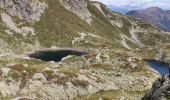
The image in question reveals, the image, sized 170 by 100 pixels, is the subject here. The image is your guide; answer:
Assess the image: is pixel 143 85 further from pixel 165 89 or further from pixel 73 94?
pixel 165 89

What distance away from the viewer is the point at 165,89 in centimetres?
4391

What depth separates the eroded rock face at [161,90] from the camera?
143 ft

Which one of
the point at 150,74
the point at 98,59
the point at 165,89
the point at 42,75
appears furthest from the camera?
the point at 98,59

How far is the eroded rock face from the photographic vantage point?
43469 millimetres

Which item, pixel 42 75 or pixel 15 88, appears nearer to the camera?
pixel 15 88

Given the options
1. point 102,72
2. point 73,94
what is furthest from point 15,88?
point 102,72

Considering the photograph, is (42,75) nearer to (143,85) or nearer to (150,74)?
(143,85)

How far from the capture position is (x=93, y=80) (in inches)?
3883

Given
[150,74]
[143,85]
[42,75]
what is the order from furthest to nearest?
[150,74]
[143,85]
[42,75]

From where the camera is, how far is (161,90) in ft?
145

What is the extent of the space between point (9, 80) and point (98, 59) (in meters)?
52.3

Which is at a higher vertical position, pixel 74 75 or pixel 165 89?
pixel 165 89

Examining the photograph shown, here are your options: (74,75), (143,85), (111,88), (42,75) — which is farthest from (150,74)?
(42,75)

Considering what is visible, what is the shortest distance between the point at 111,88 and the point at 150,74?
28.6m
